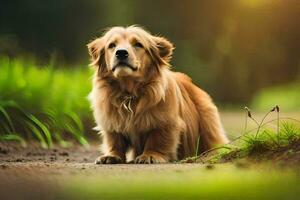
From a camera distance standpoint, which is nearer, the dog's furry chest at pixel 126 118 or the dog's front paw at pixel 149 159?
the dog's front paw at pixel 149 159

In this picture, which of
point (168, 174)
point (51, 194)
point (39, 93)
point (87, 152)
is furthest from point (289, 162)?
point (39, 93)

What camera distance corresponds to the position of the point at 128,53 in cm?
553

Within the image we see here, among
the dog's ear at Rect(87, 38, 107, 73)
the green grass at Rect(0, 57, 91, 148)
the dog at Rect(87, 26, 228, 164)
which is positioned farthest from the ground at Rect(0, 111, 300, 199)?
the green grass at Rect(0, 57, 91, 148)

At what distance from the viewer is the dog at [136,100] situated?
5652 mm

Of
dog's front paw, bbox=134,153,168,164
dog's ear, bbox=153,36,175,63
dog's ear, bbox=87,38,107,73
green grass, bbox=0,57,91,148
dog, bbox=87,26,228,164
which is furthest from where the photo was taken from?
green grass, bbox=0,57,91,148

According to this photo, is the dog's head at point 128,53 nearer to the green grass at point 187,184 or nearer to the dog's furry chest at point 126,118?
A: the dog's furry chest at point 126,118

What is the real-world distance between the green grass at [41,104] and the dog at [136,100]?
2.09 m

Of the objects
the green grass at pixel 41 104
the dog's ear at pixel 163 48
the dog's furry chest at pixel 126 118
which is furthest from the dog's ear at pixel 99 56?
the green grass at pixel 41 104

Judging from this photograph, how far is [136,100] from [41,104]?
2.99 meters

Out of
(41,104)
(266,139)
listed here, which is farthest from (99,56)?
(41,104)

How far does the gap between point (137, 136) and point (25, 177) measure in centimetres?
174

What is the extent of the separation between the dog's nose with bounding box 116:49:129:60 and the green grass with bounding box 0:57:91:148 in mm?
2572

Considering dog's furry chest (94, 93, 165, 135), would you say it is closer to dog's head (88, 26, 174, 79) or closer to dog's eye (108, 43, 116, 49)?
dog's head (88, 26, 174, 79)

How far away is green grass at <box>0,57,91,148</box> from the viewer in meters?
8.10
